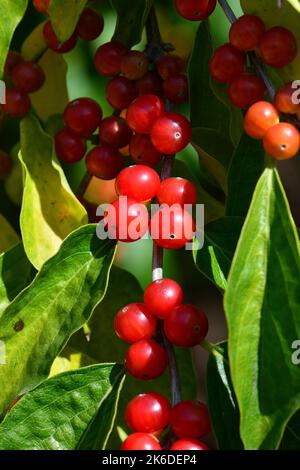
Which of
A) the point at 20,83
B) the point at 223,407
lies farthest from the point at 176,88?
the point at 223,407

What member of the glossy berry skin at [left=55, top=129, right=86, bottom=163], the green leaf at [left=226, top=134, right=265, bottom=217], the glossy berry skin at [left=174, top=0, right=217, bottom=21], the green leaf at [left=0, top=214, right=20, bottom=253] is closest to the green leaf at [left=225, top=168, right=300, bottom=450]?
the green leaf at [left=226, top=134, right=265, bottom=217]

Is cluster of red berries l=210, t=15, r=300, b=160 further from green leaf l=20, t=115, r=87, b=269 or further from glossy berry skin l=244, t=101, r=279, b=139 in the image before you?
green leaf l=20, t=115, r=87, b=269

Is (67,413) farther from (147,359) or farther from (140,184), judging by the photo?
(140,184)

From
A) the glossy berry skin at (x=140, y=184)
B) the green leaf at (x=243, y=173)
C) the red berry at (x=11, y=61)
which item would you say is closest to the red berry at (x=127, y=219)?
the glossy berry skin at (x=140, y=184)

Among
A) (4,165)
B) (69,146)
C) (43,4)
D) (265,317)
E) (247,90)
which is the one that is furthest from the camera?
(4,165)

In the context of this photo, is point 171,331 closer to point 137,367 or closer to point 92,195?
point 137,367

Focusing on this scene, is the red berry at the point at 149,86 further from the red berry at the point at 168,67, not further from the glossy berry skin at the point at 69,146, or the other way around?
the glossy berry skin at the point at 69,146
